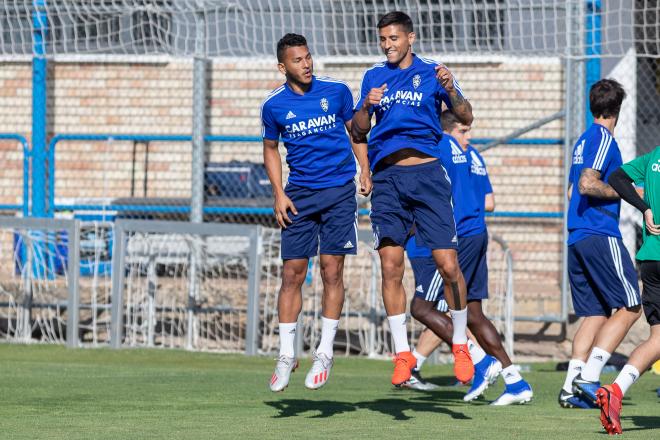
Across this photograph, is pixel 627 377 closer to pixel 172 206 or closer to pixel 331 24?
pixel 172 206

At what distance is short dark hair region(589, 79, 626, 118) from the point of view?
8.96 m

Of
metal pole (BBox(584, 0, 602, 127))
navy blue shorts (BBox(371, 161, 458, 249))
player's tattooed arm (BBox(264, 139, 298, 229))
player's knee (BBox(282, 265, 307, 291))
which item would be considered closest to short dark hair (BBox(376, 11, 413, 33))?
navy blue shorts (BBox(371, 161, 458, 249))

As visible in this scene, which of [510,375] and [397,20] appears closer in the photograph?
[397,20]

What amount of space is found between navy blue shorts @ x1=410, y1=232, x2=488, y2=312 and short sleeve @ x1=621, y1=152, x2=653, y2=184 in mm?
2245

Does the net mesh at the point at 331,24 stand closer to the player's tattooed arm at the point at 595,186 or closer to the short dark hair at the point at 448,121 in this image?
the short dark hair at the point at 448,121

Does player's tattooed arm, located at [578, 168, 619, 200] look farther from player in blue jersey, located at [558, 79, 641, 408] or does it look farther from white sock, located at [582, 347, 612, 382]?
white sock, located at [582, 347, 612, 382]

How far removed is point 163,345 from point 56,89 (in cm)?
464

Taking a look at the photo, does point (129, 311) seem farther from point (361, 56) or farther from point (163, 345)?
point (361, 56)

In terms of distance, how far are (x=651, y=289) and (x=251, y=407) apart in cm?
286

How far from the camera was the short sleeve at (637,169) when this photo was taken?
24.8 ft

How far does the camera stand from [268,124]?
27.2ft

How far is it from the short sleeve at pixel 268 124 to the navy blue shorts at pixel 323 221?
0.34m

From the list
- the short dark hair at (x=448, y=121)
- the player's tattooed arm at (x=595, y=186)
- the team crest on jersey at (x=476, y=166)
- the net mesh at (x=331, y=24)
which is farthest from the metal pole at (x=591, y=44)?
the player's tattooed arm at (x=595, y=186)

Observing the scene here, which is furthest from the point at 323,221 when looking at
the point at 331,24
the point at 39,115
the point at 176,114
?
the point at 39,115
